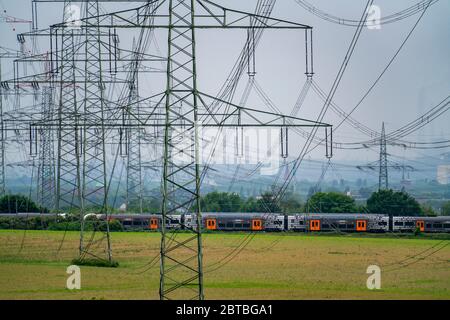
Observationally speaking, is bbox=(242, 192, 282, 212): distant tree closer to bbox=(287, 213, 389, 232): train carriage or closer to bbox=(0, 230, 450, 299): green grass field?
bbox=(287, 213, 389, 232): train carriage

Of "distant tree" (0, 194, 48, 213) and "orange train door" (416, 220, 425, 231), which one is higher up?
"distant tree" (0, 194, 48, 213)

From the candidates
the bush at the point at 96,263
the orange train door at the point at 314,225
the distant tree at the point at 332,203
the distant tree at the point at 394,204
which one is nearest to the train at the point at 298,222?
the orange train door at the point at 314,225

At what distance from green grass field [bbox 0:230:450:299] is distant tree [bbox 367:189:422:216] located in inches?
823

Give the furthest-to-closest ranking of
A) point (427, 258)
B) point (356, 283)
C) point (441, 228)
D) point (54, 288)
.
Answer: point (441, 228), point (427, 258), point (356, 283), point (54, 288)

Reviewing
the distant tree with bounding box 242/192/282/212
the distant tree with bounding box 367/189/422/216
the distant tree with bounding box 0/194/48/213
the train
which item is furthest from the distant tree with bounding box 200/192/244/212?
the train

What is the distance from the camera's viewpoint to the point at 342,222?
72875mm

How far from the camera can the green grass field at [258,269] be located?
99.4 feet

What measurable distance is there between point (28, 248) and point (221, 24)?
1225 inches

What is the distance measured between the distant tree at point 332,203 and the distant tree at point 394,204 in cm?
592

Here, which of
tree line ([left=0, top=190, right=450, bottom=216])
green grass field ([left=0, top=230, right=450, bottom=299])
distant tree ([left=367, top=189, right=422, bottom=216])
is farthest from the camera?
distant tree ([left=367, top=189, right=422, bottom=216])

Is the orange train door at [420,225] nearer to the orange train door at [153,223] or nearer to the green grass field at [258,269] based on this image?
the green grass field at [258,269]

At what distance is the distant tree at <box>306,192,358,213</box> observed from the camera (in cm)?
9506
